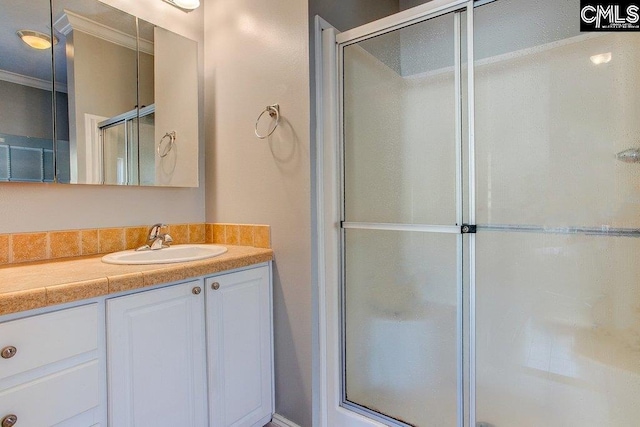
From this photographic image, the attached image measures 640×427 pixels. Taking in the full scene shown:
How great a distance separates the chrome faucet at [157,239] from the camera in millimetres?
1654

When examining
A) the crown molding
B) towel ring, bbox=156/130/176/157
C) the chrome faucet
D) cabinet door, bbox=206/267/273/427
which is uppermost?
the crown molding

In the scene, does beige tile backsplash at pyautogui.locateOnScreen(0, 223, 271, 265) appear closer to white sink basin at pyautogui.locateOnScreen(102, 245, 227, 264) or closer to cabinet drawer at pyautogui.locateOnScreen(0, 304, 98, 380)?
white sink basin at pyautogui.locateOnScreen(102, 245, 227, 264)

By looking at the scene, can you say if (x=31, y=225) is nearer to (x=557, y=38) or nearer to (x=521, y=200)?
(x=521, y=200)

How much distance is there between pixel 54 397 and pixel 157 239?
845 mm

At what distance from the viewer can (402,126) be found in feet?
5.02

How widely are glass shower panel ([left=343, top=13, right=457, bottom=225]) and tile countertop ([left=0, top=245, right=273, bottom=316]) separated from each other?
0.68 meters

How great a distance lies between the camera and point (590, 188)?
3.97 feet

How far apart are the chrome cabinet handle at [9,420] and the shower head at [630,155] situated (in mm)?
2001

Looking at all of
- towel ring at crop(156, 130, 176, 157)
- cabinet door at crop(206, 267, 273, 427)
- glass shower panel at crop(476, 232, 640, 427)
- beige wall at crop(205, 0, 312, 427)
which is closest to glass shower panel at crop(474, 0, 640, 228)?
glass shower panel at crop(476, 232, 640, 427)

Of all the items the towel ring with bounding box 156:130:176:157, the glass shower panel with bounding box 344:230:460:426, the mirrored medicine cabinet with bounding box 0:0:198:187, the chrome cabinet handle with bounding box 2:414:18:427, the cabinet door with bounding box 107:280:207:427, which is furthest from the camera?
the towel ring with bounding box 156:130:176:157

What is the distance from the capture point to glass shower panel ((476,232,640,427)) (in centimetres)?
120

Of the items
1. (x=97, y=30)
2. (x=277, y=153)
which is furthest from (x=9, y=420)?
(x=97, y=30)

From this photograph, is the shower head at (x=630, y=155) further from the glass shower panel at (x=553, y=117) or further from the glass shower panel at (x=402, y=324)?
the glass shower panel at (x=402, y=324)

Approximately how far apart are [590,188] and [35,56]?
2.24 metres
